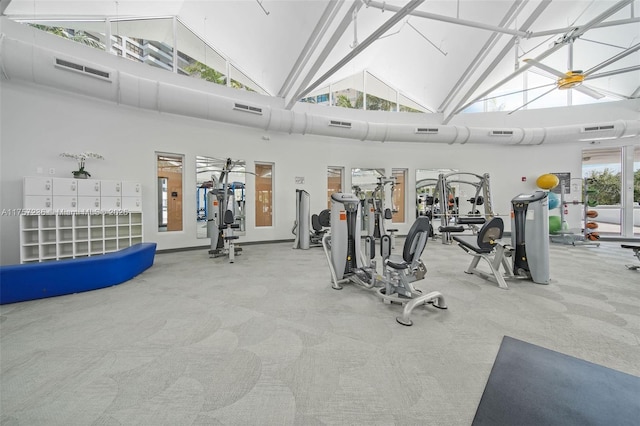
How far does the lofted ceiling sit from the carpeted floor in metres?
4.46

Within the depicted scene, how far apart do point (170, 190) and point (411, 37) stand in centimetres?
754

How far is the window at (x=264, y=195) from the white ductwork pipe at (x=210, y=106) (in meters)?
1.47

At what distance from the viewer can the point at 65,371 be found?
5.57 feet

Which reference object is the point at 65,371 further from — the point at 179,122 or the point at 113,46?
the point at 113,46

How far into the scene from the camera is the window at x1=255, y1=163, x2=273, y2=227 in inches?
294

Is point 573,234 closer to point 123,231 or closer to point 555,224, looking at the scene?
point 555,224

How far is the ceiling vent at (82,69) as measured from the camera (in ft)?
13.4

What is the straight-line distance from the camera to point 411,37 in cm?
→ 673


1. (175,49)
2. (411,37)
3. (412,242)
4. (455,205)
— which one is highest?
(411,37)

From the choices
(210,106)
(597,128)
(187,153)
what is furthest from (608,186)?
(187,153)

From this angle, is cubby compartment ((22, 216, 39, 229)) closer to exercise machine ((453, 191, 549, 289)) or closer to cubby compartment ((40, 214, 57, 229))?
cubby compartment ((40, 214, 57, 229))

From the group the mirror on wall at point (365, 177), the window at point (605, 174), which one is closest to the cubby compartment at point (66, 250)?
the mirror on wall at point (365, 177)

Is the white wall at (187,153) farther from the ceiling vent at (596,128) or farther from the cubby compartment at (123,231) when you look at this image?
the ceiling vent at (596,128)

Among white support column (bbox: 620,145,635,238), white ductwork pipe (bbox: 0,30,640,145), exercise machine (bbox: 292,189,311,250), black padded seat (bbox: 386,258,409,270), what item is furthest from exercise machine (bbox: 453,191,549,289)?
white support column (bbox: 620,145,635,238)
